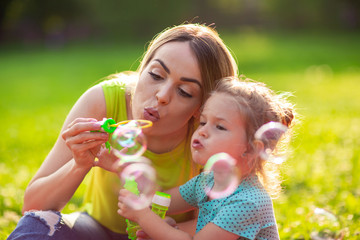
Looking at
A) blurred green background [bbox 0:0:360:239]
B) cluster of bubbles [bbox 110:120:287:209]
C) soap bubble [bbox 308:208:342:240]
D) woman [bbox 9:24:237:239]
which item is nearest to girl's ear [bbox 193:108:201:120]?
woman [bbox 9:24:237:239]

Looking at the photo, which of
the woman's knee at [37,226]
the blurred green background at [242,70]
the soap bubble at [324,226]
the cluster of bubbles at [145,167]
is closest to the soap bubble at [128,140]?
the cluster of bubbles at [145,167]

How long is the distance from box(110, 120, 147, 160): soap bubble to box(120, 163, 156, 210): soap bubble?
0.06 meters

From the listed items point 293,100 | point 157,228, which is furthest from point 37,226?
point 293,100

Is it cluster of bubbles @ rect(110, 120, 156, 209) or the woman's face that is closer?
cluster of bubbles @ rect(110, 120, 156, 209)

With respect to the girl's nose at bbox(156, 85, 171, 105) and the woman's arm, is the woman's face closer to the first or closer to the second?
the girl's nose at bbox(156, 85, 171, 105)

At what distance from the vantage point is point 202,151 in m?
2.10

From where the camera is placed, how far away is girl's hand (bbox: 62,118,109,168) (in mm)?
1973

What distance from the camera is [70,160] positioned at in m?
2.43

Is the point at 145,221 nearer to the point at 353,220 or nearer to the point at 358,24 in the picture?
the point at 353,220

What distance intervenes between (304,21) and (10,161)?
21.4m

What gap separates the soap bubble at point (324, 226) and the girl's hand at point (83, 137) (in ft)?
4.91

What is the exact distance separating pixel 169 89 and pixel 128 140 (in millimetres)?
325

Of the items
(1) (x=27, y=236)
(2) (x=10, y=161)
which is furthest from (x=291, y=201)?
Result: (2) (x=10, y=161)

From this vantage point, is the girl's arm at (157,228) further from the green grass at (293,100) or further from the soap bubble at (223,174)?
the green grass at (293,100)
